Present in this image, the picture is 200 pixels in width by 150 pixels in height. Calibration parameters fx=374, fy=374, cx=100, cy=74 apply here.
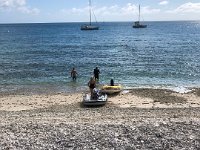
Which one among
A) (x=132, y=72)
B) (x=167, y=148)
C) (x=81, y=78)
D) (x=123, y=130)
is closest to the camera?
(x=167, y=148)

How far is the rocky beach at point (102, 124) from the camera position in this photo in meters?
14.0

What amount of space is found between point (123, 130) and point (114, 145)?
1608mm

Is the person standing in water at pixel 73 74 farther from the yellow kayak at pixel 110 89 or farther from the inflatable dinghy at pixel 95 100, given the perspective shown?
the inflatable dinghy at pixel 95 100

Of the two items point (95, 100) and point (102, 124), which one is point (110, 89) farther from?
point (102, 124)

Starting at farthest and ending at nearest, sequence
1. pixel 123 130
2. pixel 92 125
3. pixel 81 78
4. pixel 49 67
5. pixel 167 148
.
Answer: pixel 49 67, pixel 81 78, pixel 92 125, pixel 123 130, pixel 167 148

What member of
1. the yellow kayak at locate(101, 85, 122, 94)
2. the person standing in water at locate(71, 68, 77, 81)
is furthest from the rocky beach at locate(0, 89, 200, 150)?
the person standing in water at locate(71, 68, 77, 81)

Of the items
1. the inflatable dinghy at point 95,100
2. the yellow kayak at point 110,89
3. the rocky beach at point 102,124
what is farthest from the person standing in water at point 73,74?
the inflatable dinghy at point 95,100

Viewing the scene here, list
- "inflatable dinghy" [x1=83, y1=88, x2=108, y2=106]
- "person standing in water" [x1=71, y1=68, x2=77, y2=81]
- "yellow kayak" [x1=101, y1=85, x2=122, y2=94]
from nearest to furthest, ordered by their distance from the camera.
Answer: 1. "inflatable dinghy" [x1=83, y1=88, x2=108, y2=106]
2. "yellow kayak" [x1=101, y1=85, x2=122, y2=94]
3. "person standing in water" [x1=71, y1=68, x2=77, y2=81]

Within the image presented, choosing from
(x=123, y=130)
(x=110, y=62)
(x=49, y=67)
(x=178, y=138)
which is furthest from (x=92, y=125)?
(x=110, y=62)

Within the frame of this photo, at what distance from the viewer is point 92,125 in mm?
16469

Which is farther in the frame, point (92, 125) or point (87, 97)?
point (87, 97)

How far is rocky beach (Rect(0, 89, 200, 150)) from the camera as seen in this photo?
45.8 feet

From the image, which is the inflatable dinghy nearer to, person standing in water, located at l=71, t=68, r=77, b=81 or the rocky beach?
the rocky beach

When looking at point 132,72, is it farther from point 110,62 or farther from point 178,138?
point 178,138
